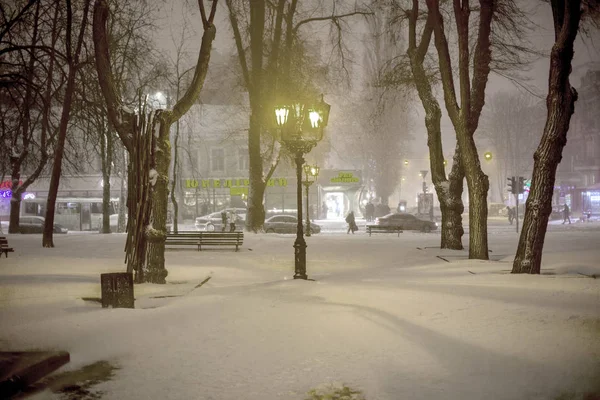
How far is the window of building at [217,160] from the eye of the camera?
5731cm

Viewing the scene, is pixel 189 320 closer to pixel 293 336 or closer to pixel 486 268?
Result: pixel 293 336

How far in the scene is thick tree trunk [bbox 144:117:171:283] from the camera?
1094 centimetres

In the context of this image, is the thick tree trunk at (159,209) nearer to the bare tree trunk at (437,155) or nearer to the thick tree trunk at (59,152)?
the thick tree trunk at (59,152)

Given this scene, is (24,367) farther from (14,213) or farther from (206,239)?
(14,213)

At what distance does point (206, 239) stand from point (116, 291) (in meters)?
11.6

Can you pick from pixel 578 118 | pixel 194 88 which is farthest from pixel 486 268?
pixel 578 118

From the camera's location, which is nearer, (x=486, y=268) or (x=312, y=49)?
(x=486, y=268)

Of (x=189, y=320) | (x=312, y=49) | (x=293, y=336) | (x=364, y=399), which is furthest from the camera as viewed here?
(x=312, y=49)

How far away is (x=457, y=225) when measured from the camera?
60.5 feet

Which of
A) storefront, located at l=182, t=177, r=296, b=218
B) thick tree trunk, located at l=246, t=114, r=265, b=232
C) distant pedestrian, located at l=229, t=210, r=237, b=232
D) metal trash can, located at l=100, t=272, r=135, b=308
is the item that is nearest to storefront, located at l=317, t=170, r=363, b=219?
storefront, located at l=182, t=177, r=296, b=218

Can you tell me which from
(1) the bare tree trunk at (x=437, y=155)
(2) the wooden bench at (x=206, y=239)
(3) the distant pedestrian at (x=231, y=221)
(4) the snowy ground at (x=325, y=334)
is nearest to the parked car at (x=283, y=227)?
(3) the distant pedestrian at (x=231, y=221)

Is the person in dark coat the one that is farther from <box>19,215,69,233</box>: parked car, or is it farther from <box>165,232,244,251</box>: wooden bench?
<box>165,232,244,251</box>: wooden bench

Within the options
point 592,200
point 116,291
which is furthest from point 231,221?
point 592,200

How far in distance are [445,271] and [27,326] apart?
9416mm
